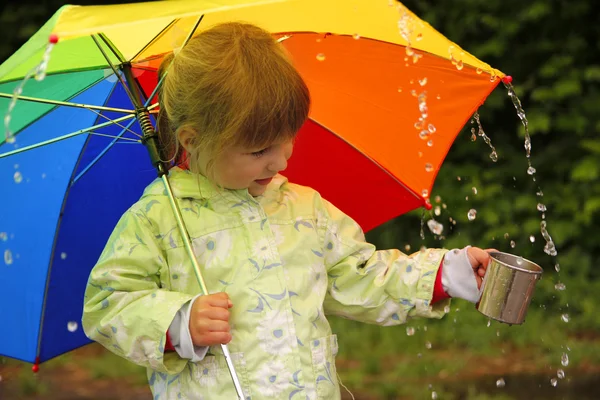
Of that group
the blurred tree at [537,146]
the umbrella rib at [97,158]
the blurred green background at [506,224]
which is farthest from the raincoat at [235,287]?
the blurred tree at [537,146]

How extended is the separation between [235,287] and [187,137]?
37cm

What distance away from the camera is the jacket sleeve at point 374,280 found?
243cm

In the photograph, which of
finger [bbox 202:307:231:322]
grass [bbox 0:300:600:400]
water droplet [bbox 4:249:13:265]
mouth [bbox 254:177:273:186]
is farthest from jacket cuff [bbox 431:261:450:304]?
grass [bbox 0:300:600:400]

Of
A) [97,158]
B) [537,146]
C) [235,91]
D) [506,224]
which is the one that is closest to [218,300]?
[235,91]

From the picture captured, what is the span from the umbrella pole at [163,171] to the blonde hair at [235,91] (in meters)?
0.12

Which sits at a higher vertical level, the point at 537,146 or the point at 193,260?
the point at 193,260

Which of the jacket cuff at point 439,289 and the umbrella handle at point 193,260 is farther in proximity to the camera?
the jacket cuff at point 439,289

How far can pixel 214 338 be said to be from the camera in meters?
2.11

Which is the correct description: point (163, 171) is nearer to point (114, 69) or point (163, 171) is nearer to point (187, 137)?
point (187, 137)

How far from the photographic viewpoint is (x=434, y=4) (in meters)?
5.80

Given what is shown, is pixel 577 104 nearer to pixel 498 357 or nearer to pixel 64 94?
pixel 498 357

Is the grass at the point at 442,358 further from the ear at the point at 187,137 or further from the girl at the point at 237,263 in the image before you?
the ear at the point at 187,137

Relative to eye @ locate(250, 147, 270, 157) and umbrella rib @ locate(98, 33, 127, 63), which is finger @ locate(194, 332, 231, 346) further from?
umbrella rib @ locate(98, 33, 127, 63)

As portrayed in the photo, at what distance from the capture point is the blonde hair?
2158 mm
